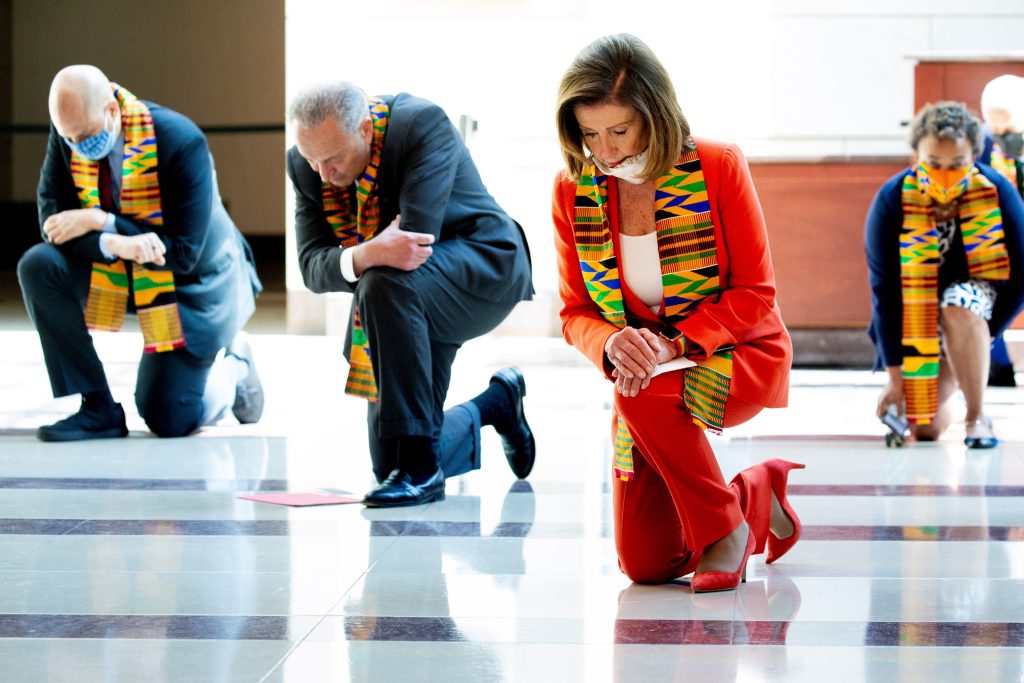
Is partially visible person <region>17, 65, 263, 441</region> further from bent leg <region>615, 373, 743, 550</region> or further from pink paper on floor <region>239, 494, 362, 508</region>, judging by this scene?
bent leg <region>615, 373, 743, 550</region>

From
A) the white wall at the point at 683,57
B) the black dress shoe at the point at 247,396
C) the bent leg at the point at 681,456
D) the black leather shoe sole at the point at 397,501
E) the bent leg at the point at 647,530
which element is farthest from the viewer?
the white wall at the point at 683,57

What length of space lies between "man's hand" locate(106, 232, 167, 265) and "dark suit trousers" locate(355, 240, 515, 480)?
4.29 ft

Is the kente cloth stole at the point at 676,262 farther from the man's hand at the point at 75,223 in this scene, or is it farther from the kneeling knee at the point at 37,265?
the kneeling knee at the point at 37,265

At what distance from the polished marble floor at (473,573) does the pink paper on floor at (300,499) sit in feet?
0.17

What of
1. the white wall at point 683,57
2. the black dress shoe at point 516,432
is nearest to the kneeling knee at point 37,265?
the black dress shoe at point 516,432

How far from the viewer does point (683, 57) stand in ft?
27.9

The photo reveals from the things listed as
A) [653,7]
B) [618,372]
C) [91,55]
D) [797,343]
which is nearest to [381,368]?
[618,372]

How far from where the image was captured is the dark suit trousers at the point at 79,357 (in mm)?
4938

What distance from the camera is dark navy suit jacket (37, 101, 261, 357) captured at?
16.3 feet

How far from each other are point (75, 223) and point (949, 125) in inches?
113

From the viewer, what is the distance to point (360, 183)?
154 inches

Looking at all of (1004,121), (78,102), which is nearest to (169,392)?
(78,102)

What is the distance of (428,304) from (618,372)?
3.44ft

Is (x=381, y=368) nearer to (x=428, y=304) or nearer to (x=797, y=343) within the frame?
(x=428, y=304)
